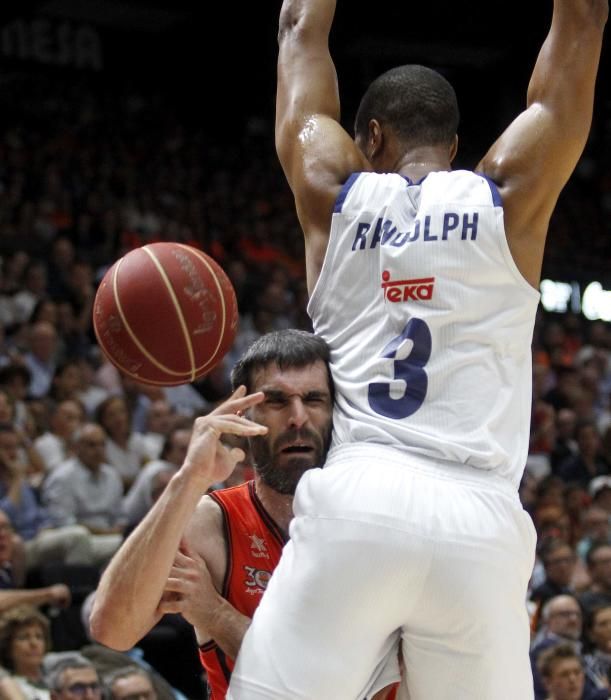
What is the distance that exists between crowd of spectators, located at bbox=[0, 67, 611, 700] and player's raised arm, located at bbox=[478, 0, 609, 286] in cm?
311

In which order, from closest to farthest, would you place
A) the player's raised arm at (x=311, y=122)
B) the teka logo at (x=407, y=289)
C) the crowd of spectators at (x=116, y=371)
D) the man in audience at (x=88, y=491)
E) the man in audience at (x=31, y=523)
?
the teka logo at (x=407, y=289) < the player's raised arm at (x=311, y=122) < the man in audience at (x=31, y=523) < the crowd of spectators at (x=116, y=371) < the man in audience at (x=88, y=491)

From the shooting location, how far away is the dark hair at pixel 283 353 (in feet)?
10.1

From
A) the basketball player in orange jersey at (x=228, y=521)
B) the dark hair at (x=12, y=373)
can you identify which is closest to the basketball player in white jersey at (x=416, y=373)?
the basketball player in orange jersey at (x=228, y=521)

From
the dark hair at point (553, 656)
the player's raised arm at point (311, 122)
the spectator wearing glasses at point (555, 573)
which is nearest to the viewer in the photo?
the player's raised arm at point (311, 122)

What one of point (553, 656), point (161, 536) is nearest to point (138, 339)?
point (161, 536)

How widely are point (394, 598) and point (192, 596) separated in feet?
1.87

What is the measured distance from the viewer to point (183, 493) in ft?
9.20

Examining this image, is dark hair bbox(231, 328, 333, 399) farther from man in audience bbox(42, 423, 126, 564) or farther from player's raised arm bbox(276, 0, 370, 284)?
man in audience bbox(42, 423, 126, 564)

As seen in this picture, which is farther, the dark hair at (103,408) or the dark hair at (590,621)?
the dark hair at (103,408)

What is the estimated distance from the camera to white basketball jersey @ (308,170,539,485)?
2854mm

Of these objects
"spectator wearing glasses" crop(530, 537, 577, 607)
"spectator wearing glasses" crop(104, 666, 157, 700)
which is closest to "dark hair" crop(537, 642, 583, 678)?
"spectator wearing glasses" crop(530, 537, 577, 607)

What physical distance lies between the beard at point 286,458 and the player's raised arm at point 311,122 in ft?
1.40

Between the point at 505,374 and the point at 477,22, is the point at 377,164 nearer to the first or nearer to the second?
the point at 505,374

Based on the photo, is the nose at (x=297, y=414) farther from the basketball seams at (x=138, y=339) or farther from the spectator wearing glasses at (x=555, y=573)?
the spectator wearing glasses at (x=555, y=573)
